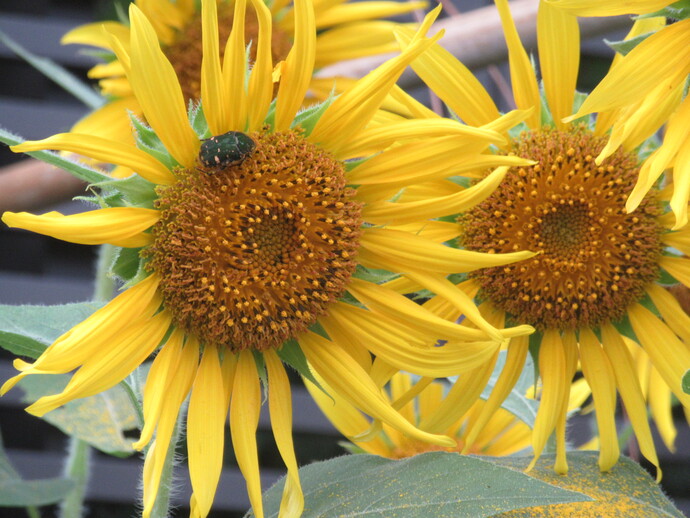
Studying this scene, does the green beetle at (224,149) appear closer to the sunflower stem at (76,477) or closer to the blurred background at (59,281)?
the sunflower stem at (76,477)

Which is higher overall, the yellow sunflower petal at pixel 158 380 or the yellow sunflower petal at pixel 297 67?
the yellow sunflower petal at pixel 297 67

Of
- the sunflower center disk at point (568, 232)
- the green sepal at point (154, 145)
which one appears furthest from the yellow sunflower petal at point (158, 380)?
the sunflower center disk at point (568, 232)

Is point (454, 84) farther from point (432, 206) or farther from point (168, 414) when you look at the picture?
point (168, 414)

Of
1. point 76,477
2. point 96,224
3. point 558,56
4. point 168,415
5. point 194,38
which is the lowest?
point 76,477

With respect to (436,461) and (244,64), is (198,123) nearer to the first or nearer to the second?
(244,64)

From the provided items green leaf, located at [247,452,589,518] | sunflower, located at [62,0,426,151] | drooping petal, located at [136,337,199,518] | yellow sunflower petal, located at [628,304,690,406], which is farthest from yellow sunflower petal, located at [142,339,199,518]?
sunflower, located at [62,0,426,151]

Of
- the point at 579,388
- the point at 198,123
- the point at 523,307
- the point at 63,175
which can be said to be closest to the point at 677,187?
the point at 523,307

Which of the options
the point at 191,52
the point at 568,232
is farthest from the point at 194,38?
the point at 568,232
